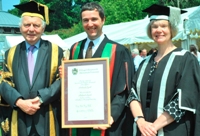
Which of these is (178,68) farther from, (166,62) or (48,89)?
(48,89)

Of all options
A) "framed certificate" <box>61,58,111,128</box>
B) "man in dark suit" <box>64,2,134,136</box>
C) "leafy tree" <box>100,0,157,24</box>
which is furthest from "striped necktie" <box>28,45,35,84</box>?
"leafy tree" <box>100,0,157,24</box>

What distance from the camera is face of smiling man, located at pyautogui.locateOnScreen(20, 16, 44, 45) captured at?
3.69 m

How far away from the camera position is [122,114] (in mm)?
3629

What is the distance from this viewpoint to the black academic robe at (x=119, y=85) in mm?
3510

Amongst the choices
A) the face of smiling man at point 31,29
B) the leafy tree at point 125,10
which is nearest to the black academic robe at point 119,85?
the face of smiling man at point 31,29

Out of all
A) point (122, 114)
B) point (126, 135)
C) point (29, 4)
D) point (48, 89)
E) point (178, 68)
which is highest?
point (29, 4)

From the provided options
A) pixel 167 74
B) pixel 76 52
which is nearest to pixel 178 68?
pixel 167 74

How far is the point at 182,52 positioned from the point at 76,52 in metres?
1.17

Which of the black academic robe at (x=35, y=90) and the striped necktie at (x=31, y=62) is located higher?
the striped necktie at (x=31, y=62)

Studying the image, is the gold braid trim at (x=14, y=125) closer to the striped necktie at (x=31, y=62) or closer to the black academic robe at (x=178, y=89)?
the striped necktie at (x=31, y=62)

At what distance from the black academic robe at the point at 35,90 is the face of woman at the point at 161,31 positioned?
114 centimetres

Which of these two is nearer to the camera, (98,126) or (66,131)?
(98,126)

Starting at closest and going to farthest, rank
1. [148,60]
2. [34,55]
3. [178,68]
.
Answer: [178,68], [148,60], [34,55]

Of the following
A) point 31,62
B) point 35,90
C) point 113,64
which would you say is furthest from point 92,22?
point 35,90
